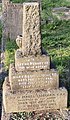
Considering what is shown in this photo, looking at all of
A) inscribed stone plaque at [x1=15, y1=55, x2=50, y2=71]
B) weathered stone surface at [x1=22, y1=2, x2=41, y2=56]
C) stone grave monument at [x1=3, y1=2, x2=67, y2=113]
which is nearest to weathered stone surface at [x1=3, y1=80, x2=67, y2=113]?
stone grave monument at [x1=3, y1=2, x2=67, y2=113]

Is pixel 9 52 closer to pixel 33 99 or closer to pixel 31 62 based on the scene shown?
pixel 31 62

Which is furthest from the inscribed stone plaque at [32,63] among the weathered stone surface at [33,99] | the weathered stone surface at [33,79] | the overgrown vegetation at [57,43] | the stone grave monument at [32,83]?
the overgrown vegetation at [57,43]

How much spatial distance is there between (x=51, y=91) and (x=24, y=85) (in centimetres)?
70

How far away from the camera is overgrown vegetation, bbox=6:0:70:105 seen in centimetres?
1247

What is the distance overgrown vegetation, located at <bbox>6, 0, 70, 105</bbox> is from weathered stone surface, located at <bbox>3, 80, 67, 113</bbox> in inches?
24.3

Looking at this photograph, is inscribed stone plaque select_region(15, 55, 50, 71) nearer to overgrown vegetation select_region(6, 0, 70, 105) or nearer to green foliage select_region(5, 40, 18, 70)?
overgrown vegetation select_region(6, 0, 70, 105)

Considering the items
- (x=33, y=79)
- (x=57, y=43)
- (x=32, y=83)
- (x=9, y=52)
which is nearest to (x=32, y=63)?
(x=33, y=79)

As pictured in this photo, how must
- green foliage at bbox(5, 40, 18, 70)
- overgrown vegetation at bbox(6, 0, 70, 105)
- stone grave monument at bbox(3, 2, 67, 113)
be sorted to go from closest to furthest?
stone grave monument at bbox(3, 2, 67, 113) < overgrown vegetation at bbox(6, 0, 70, 105) < green foliage at bbox(5, 40, 18, 70)

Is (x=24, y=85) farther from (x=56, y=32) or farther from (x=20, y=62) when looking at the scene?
(x=56, y=32)

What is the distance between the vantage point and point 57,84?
392 inches

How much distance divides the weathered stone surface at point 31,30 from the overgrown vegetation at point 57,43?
1.39 m

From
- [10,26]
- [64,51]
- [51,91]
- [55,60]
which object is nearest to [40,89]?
[51,91]

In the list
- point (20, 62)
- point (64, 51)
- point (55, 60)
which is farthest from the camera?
point (64, 51)

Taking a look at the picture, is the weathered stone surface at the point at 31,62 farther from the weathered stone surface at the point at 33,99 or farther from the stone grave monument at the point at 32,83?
the weathered stone surface at the point at 33,99
